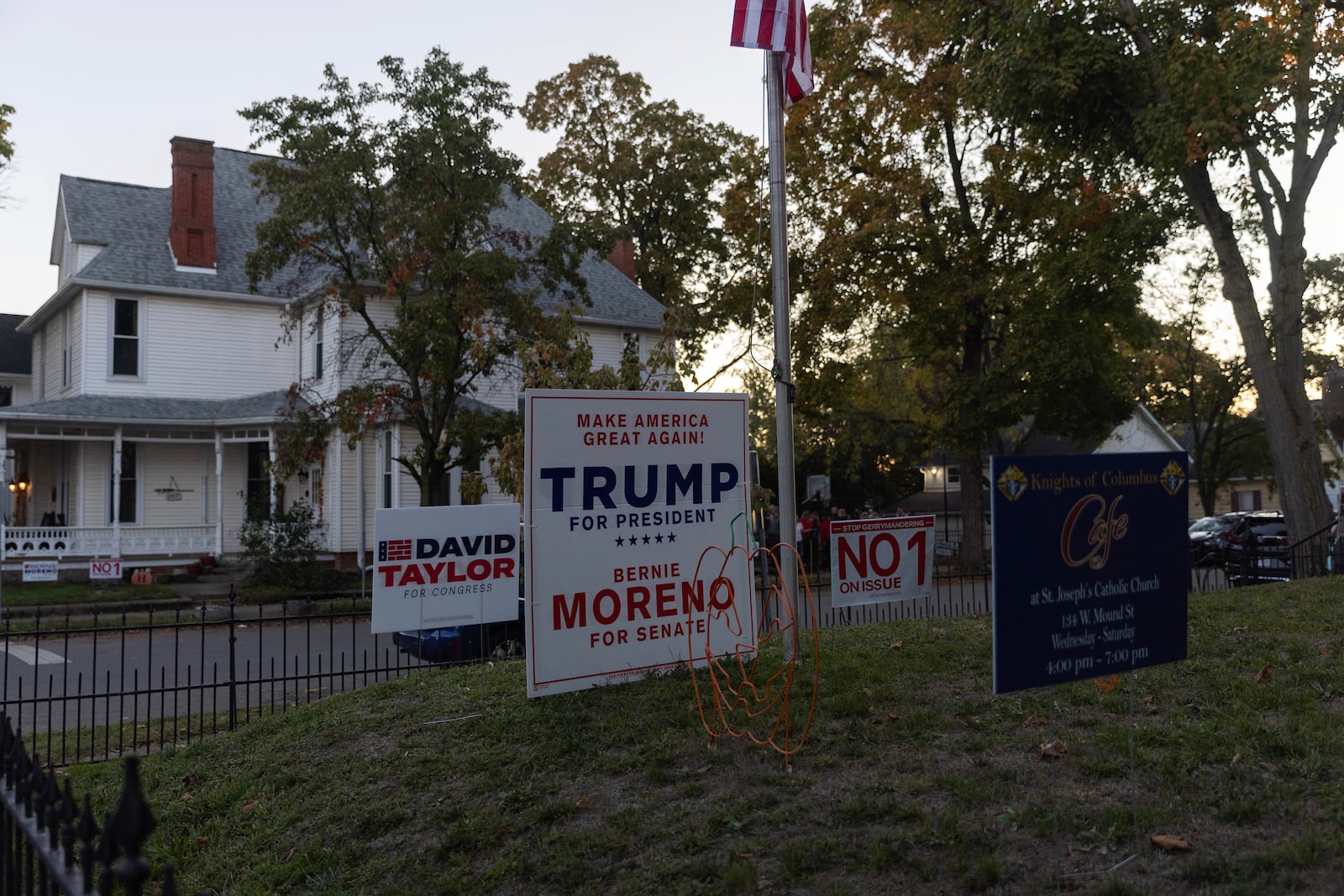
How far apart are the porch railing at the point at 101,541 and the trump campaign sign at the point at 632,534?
22667 mm

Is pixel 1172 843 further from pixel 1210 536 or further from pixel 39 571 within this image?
pixel 1210 536

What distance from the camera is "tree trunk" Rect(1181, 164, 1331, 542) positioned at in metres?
17.2

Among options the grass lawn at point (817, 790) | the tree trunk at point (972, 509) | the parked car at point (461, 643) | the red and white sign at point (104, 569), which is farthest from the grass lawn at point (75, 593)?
the tree trunk at point (972, 509)

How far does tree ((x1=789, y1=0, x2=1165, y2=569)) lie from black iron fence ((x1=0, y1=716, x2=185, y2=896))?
23.2m

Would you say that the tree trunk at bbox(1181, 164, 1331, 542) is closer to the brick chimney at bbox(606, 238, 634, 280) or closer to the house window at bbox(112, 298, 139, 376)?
the brick chimney at bbox(606, 238, 634, 280)

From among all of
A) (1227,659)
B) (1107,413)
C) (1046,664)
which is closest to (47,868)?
(1046,664)

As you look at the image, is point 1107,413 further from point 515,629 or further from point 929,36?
point 515,629

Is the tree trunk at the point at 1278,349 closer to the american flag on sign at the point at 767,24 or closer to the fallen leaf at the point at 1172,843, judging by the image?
the american flag on sign at the point at 767,24

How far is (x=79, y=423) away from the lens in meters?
26.8

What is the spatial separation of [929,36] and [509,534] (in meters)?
18.6

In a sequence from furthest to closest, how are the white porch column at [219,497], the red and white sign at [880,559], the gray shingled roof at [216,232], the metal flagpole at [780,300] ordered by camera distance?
the gray shingled roof at [216,232] < the white porch column at [219,497] < the red and white sign at [880,559] < the metal flagpole at [780,300]

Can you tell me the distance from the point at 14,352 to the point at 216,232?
57.7ft

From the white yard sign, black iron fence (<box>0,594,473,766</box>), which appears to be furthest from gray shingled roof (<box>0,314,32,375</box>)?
the white yard sign

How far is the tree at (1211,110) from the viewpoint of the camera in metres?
15.6
